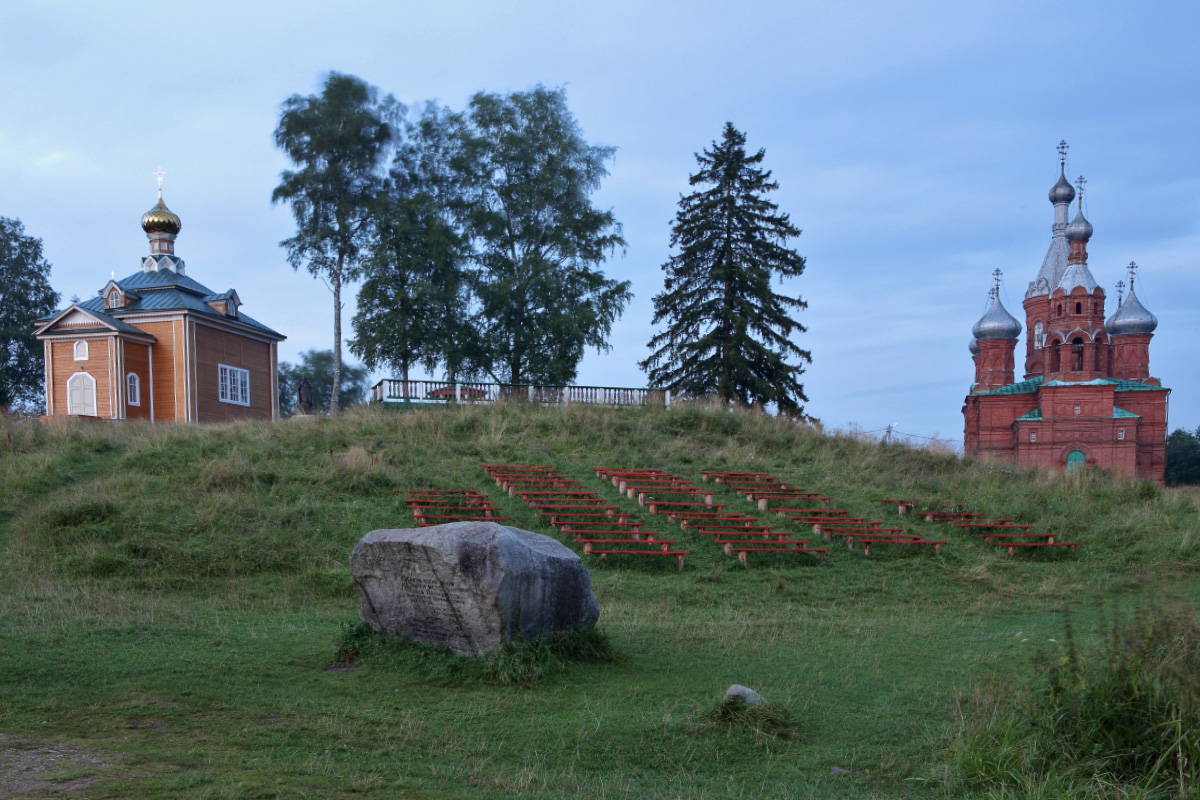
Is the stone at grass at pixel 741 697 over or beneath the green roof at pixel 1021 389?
beneath

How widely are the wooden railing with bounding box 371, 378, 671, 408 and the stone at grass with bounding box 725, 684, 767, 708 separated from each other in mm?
21391

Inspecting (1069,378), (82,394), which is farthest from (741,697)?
(1069,378)

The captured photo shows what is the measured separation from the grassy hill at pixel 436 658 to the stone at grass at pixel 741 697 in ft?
0.68

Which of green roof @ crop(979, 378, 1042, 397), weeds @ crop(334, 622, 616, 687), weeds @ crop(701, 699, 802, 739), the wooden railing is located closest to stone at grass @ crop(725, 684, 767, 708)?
weeds @ crop(701, 699, 802, 739)

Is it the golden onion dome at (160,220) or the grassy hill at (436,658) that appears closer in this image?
the grassy hill at (436,658)

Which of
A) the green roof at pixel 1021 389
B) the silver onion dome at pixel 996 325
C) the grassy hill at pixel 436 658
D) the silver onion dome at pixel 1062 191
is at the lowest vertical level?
the grassy hill at pixel 436 658

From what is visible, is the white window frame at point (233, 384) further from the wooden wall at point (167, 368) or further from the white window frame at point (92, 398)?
the white window frame at point (92, 398)

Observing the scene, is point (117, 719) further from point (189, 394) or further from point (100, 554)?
point (189, 394)

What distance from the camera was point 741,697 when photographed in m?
6.49

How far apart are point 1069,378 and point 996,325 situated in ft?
22.6

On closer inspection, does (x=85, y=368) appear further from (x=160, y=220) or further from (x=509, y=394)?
(x=509, y=394)

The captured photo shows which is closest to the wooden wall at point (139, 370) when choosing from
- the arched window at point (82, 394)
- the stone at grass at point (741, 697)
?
the arched window at point (82, 394)

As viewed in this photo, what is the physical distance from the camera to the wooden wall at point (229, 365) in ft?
106

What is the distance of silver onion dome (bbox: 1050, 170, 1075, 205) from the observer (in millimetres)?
55803
